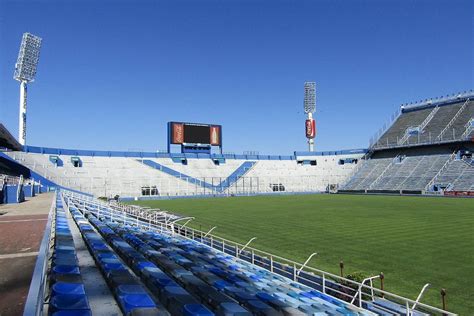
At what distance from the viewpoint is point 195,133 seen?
226 ft

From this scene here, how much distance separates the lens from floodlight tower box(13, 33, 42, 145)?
190 feet

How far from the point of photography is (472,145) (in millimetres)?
61125

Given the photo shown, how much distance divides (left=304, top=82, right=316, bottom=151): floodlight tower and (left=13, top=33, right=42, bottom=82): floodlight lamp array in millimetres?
57938

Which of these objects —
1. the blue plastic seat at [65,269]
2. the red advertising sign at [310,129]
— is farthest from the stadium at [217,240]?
the red advertising sign at [310,129]

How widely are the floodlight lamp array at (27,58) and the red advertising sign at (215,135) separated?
31.1m

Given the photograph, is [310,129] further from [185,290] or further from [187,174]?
[185,290]

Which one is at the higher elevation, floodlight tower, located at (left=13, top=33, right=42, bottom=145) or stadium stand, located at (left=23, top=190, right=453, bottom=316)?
floodlight tower, located at (left=13, top=33, right=42, bottom=145)

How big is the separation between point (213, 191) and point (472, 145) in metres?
44.9

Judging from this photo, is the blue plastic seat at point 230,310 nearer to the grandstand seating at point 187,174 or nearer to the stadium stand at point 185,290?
the stadium stand at point 185,290

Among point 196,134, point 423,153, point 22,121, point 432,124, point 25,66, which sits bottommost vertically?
point 423,153

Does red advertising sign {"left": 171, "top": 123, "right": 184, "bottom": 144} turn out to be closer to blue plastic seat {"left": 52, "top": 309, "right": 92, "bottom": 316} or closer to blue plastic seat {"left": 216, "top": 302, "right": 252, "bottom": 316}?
blue plastic seat {"left": 216, "top": 302, "right": 252, "bottom": 316}

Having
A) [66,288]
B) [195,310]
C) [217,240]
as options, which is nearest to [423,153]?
[217,240]

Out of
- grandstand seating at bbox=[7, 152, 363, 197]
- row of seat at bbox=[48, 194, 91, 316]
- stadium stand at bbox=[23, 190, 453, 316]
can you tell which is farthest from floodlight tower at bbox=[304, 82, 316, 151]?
→ row of seat at bbox=[48, 194, 91, 316]

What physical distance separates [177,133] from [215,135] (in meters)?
7.52
